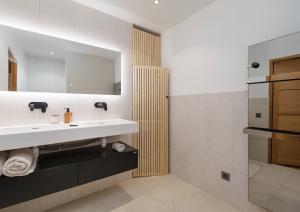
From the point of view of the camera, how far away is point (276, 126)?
1461 mm

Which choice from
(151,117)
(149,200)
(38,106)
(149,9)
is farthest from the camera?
(151,117)

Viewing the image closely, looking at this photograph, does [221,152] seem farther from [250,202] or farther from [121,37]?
[121,37]

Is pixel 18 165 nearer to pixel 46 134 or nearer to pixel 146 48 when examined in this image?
pixel 46 134

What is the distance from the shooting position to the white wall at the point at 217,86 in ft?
5.30

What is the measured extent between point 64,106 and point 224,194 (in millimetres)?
2178

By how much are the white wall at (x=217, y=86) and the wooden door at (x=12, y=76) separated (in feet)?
6.65

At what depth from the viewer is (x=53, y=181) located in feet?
4.57

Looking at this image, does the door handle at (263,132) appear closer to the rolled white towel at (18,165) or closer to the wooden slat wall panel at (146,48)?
the wooden slat wall panel at (146,48)

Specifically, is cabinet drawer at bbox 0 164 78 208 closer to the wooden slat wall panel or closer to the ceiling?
the wooden slat wall panel

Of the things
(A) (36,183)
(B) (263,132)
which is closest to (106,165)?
(A) (36,183)

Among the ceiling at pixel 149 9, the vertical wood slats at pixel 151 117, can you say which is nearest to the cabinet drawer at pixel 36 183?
the vertical wood slats at pixel 151 117

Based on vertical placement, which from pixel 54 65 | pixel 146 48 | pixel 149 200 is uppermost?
pixel 146 48

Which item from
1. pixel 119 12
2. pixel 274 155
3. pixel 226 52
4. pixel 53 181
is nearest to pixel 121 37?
pixel 119 12

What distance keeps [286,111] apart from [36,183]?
2251 mm
